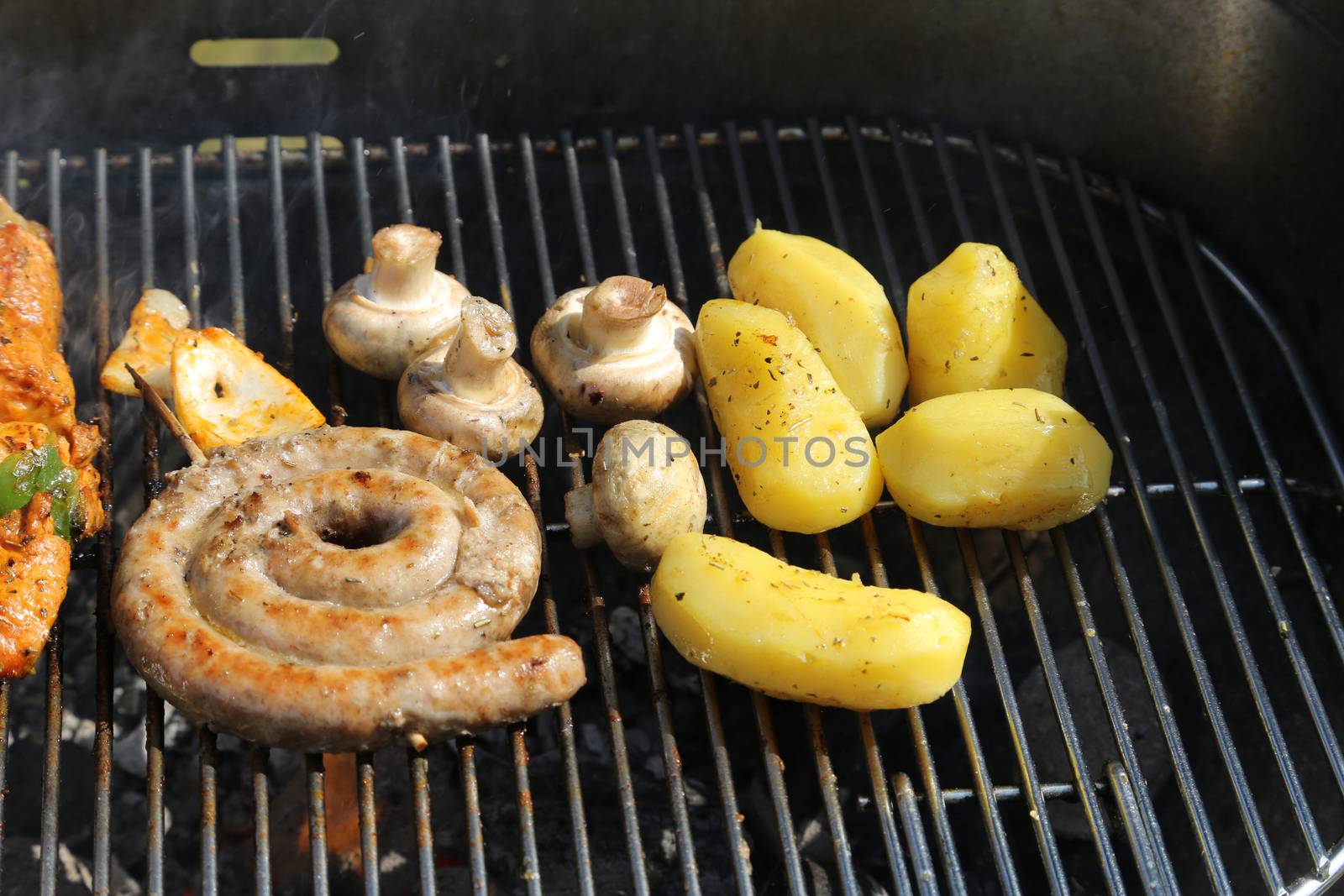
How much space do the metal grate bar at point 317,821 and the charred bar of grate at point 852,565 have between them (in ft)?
0.04

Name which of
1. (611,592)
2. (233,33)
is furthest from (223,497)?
(233,33)

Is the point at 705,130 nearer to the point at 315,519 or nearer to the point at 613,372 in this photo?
the point at 613,372

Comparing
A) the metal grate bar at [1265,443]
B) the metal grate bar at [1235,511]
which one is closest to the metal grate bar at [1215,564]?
the metal grate bar at [1235,511]

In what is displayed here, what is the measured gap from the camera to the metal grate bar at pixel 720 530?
9.48 ft

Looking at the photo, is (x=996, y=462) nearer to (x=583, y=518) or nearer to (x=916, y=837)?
(x=916, y=837)

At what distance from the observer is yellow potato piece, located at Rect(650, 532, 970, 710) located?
2.88m

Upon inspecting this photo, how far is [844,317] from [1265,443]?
4.27ft

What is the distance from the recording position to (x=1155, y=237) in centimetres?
428

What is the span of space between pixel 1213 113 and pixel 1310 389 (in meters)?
0.99

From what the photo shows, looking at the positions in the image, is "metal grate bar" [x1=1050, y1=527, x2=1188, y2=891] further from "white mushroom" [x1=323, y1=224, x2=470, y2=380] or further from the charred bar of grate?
"white mushroom" [x1=323, y1=224, x2=470, y2=380]

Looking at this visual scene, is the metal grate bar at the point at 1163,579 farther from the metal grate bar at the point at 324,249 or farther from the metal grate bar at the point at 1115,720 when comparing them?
the metal grate bar at the point at 324,249

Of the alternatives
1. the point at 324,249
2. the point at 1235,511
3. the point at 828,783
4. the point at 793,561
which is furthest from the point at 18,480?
the point at 1235,511

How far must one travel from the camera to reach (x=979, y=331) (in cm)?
349

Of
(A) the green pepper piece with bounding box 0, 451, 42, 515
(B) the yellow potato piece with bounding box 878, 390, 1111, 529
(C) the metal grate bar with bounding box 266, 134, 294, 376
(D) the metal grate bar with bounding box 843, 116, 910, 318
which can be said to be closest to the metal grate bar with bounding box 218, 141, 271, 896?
(C) the metal grate bar with bounding box 266, 134, 294, 376
